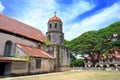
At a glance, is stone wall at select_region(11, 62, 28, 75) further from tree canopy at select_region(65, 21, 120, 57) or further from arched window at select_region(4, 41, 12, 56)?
tree canopy at select_region(65, 21, 120, 57)

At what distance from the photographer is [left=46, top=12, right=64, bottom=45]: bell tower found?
109ft

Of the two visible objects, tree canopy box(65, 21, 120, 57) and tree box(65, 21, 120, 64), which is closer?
tree canopy box(65, 21, 120, 57)

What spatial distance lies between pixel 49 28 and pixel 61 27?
2.72 m

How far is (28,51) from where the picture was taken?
23609 mm

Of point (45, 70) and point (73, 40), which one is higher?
point (73, 40)

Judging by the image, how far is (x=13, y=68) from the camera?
19266mm

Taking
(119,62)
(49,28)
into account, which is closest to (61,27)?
(49,28)

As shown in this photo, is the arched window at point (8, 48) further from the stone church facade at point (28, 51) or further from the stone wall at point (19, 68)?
the stone wall at point (19, 68)

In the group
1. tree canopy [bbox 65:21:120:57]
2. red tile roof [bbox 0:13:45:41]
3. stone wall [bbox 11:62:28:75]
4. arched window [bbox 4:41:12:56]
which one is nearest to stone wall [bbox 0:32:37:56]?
arched window [bbox 4:41:12:56]

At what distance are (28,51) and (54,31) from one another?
1074 centimetres

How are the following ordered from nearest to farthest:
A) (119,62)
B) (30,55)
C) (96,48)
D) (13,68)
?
1. (13,68)
2. (30,55)
3. (96,48)
4. (119,62)

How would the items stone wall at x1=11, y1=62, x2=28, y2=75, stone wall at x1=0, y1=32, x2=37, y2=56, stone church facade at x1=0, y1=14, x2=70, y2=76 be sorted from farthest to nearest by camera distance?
1. stone wall at x1=0, y1=32, x2=37, y2=56
2. stone church facade at x1=0, y1=14, x2=70, y2=76
3. stone wall at x1=11, y1=62, x2=28, y2=75

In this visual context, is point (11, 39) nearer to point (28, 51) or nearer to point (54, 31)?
point (28, 51)

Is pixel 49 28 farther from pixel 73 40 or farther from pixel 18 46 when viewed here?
pixel 73 40
